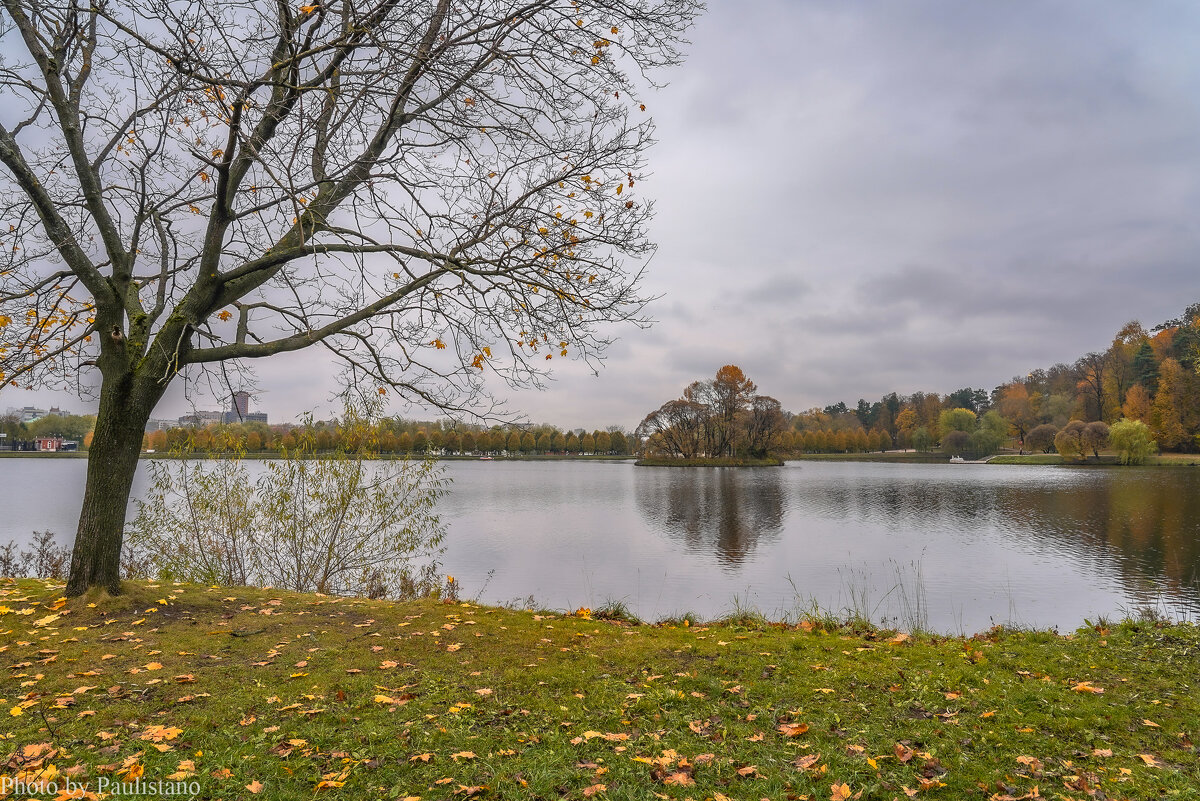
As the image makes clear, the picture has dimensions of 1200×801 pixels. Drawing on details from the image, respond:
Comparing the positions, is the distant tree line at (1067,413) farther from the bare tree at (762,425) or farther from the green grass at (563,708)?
the green grass at (563,708)

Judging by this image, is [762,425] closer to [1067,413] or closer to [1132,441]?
[1132,441]

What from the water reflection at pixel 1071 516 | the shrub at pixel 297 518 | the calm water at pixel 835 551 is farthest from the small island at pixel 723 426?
the shrub at pixel 297 518

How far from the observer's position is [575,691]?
16.4 ft

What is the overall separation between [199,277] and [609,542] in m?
15.2

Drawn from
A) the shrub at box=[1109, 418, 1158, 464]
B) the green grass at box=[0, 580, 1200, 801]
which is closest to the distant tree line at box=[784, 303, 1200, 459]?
the shrub at box=[1109, 418, 1158, 464]

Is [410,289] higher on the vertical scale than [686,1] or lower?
lower

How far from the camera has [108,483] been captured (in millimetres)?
6926

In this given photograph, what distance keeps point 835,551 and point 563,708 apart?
623 inches

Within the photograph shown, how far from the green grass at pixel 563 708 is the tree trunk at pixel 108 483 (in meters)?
0.37

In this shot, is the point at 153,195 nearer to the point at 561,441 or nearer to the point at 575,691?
the point at 575,691

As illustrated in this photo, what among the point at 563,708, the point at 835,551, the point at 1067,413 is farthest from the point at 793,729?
the point at 1067,413

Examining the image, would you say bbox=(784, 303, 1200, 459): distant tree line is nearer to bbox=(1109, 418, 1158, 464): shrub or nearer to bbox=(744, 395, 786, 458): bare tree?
bbox=(1109, 418, 1158, 464): shrub

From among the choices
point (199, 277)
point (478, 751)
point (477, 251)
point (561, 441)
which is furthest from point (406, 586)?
point (561, 441)

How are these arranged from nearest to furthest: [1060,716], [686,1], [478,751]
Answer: [478,751], [1060,716], [686,1]
